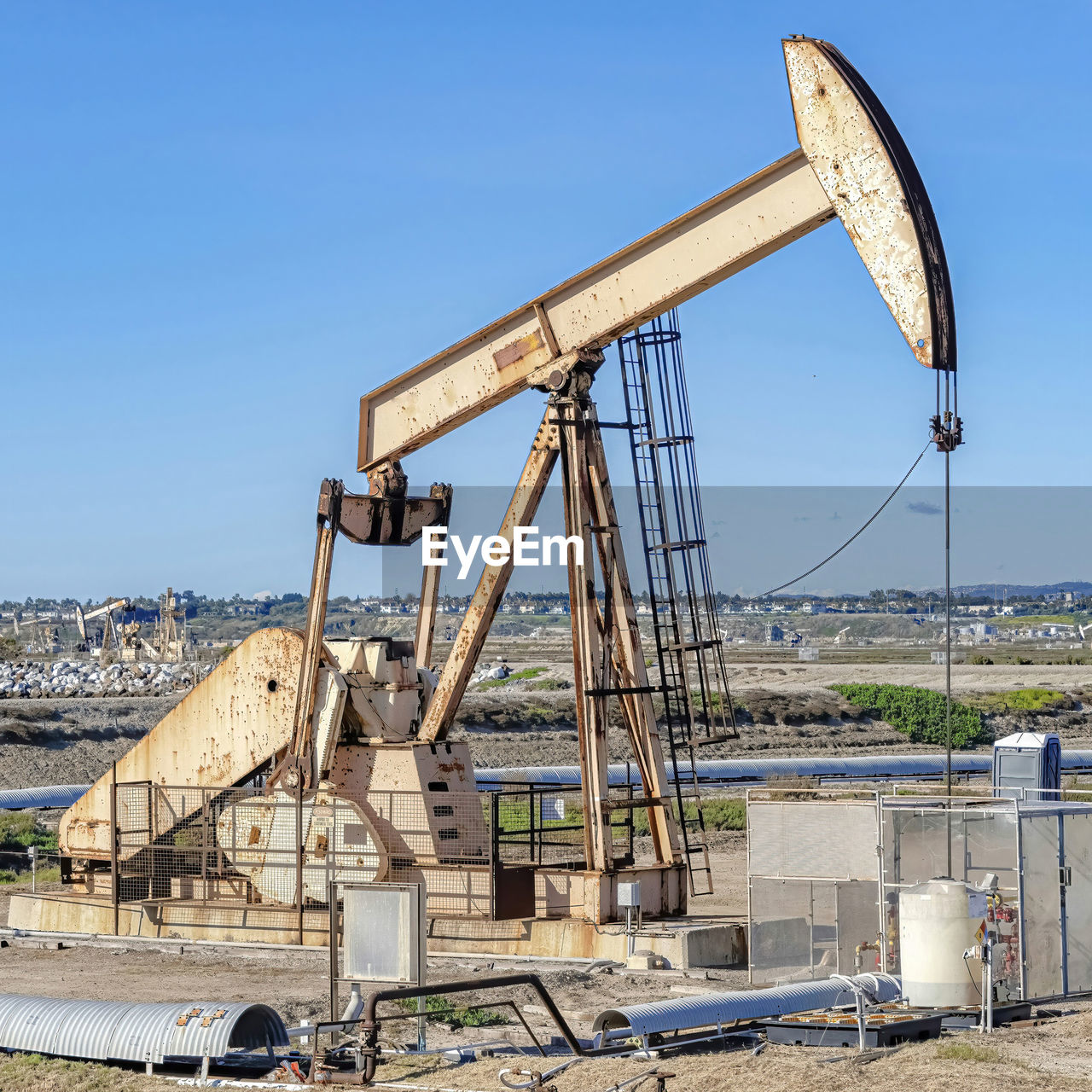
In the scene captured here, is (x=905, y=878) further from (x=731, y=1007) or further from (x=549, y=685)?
(x=549, y=685)

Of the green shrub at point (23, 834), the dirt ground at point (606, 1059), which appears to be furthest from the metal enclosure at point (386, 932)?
the green shrub at point (23, 834)

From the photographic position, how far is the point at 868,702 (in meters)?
49.9

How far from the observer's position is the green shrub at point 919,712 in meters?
43.7

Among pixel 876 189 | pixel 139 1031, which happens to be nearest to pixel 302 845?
pixel 139 1031

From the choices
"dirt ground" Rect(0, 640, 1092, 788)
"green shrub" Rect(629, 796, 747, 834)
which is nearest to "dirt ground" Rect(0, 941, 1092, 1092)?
"green shrub" Rect(629, 796, 747, 834)

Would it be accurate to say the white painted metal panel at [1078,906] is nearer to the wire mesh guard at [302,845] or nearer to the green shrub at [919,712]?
the wire mesh guard at [302,845]

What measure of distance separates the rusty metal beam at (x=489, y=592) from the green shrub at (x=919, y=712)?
97.2ft

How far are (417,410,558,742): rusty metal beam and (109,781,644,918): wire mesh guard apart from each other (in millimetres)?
775

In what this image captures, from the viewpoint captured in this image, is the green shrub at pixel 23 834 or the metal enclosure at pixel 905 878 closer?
the metal enclosure at pixel 905 878

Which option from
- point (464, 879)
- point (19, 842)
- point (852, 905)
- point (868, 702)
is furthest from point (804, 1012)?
point (868, 702)

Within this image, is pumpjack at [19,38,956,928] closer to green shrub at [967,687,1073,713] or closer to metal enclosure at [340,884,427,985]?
metal enclosure at [340,884,427,985]

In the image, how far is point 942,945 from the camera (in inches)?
403

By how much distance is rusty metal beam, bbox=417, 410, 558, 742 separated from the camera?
529 inches

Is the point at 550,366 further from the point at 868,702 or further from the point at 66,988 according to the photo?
the point at 868,702
